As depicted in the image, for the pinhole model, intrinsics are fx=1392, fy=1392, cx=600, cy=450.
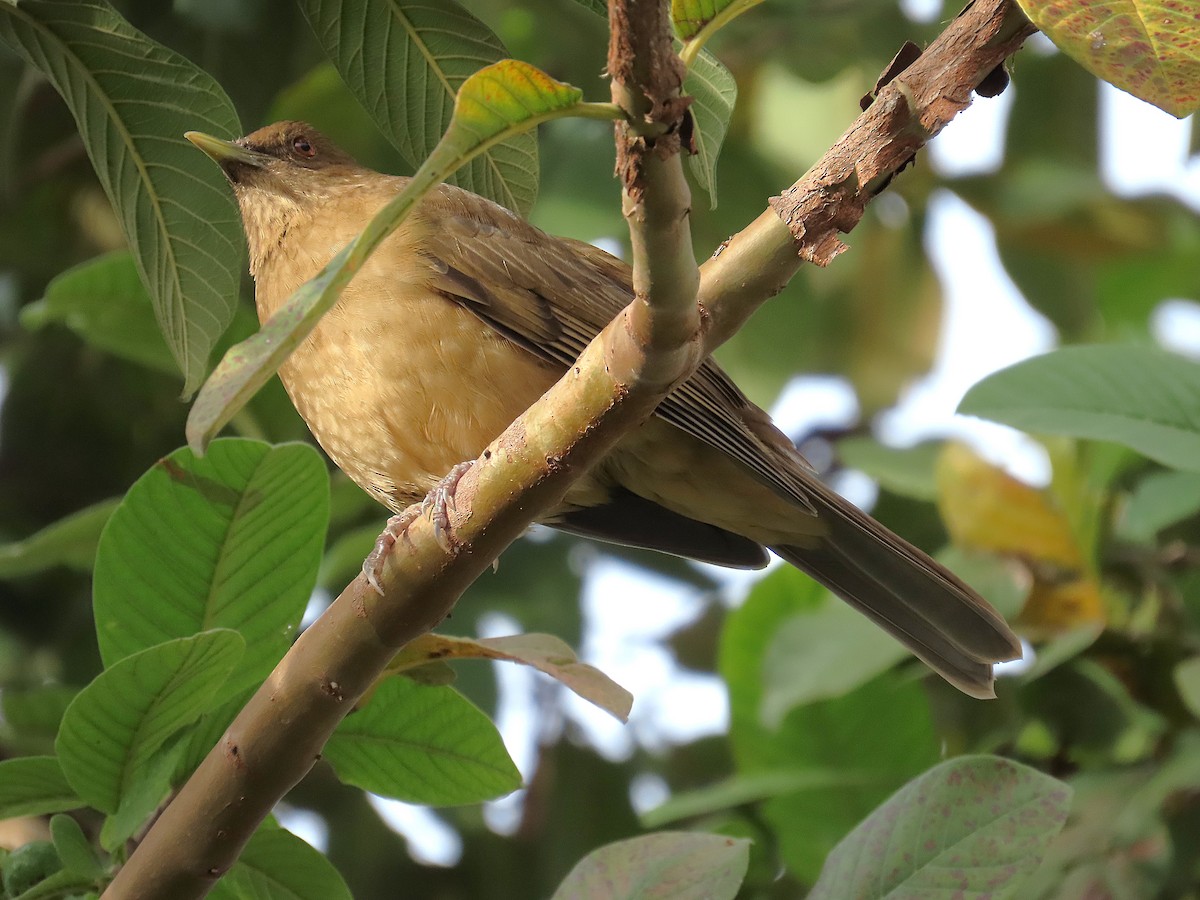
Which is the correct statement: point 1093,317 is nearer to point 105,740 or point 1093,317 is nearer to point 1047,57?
point 1047,57

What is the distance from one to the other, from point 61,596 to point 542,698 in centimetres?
165

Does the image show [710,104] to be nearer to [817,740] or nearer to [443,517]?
[443,517]

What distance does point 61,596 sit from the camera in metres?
4.52

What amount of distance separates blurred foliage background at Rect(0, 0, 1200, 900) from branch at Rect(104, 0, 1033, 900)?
133 cm

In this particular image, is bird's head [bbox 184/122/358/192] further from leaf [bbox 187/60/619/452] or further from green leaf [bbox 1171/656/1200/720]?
green leaf [bbox 1171/656/1200/720]

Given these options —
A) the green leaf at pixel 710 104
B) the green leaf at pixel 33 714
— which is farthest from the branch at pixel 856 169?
the green leaf at pixel 33 714

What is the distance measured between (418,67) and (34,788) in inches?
50.4

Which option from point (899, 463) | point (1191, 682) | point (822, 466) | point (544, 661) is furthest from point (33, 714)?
point (822, 466)

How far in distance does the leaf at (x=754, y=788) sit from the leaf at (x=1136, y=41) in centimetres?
225

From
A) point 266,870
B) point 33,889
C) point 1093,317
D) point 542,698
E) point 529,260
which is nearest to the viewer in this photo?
point 33,889

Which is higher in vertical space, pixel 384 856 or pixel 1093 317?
pixel 1093 317

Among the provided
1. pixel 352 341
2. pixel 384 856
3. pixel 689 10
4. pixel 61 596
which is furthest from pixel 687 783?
pixel 689 10

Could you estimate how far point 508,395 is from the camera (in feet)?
9.86

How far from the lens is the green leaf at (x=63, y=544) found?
310cm
